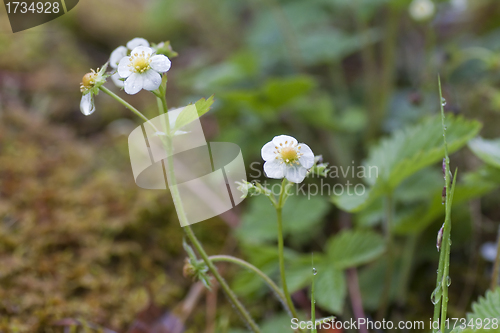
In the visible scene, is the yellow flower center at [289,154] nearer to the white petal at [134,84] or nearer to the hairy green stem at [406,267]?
the white petal at [134,84]

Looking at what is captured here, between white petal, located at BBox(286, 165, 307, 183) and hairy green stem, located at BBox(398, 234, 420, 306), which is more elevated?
white petal, located at BBox(286, 165, 307, 183)

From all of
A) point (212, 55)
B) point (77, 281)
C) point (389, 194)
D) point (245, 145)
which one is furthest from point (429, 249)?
point (212, 55)

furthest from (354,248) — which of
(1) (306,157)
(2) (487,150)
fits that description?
(1) (306,157)

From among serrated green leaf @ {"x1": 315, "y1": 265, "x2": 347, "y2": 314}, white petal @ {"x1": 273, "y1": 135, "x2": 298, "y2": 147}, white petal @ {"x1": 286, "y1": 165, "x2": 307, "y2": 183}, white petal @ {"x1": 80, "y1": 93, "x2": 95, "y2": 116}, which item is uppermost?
white petal @ {"x1": 80, "y1": 93, "x2": 95, "y2": 116}

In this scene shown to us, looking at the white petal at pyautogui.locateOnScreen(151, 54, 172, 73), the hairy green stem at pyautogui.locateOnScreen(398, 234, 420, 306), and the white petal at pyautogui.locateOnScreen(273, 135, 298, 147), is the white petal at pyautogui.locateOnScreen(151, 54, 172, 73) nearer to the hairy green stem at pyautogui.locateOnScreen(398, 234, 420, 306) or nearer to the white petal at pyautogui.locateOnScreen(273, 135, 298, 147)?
the white petal at pyautogui.locateOnScreen(273, 135, 298, 147)

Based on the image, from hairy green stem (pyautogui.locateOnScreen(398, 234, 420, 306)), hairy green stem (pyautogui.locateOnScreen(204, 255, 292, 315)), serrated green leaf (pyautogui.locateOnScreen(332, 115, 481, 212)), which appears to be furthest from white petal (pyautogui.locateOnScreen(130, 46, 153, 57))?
hairy green stem (pyautogui.locateOnScreen(398, 234, 420, 306))

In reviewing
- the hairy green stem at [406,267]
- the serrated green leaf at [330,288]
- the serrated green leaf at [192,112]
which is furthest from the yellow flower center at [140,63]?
the hairy green stem at [406,267]

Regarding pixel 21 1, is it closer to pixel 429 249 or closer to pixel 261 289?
pixel 261 289
